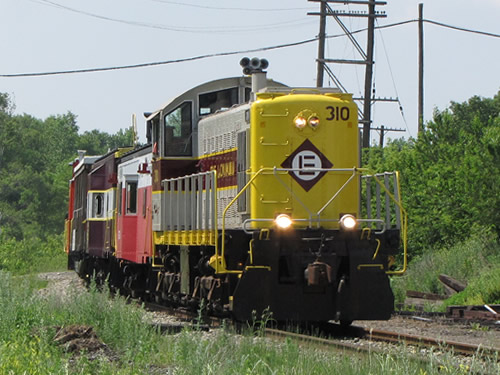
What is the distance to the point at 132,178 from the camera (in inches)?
688

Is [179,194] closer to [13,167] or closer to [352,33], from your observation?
[352,33]

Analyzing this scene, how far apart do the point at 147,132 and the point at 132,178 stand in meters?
1.88

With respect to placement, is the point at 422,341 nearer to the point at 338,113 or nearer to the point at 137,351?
the point at 137,351

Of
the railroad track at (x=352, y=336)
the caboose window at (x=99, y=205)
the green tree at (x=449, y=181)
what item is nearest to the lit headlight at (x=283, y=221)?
the railroad track at (x=352, y=336)

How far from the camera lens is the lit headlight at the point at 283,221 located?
1160cm

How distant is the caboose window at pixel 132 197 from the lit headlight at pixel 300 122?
18.6 ft

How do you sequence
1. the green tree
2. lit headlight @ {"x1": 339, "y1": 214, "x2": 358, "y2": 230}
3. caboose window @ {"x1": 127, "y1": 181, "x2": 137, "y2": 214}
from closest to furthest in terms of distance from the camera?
lit headlight @ {"x1": 339, "y1": 214, "x2": 358, "y2": 230}
caboose window @ {"x1": 127, "y1": 181, "x2": 137, "y2": 214}
the green tree

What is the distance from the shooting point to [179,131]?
14.5 m

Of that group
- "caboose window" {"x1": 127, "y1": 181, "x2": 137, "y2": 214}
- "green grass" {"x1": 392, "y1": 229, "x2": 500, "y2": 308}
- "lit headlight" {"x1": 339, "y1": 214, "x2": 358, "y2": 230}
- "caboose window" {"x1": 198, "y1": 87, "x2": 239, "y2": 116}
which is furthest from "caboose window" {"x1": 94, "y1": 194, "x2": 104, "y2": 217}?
"lit headlight" {"x1": 339, "y1": 214, "x2": 358, "y2": 230}

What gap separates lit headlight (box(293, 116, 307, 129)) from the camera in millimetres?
12242

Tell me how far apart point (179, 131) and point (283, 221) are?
344 centimetres

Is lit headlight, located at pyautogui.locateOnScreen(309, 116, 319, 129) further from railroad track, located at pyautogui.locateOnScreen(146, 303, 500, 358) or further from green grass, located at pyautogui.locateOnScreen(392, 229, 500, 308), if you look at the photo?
green grass, located at pyautogui.locateOnScreen(392, 229, 500, 308)

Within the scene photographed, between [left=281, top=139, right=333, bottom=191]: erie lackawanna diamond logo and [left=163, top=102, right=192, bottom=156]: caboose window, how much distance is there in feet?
8.62

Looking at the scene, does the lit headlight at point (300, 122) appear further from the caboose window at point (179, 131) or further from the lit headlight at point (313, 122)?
the caboose window at point (179, 131)
